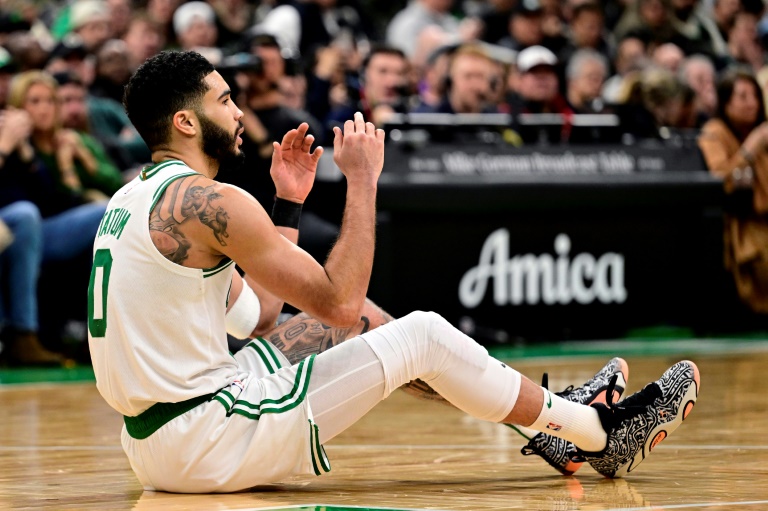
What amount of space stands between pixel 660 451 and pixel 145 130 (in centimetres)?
226

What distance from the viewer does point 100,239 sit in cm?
403

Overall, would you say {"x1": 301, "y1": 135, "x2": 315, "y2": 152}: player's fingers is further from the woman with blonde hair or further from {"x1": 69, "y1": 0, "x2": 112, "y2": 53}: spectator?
{"x1": 69, "y1": 0, "x2": 112, "y2": 53}: spectator

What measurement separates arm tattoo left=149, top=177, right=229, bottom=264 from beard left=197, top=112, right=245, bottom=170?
0.67 ft

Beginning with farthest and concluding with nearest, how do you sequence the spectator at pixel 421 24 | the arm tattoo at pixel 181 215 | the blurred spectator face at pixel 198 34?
1. the spectator at pixel 421 24
2. the blurred spectator face at pixel 198 34
3. the arm tattoo at pixel 181 215

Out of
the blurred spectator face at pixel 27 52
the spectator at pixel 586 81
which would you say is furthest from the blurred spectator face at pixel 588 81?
the blurred spectator face at pixel 27 52

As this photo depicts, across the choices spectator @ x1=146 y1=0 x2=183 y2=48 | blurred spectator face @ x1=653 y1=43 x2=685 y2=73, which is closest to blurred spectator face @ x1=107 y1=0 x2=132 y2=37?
spectator @ x1=146 y1=0 x2=183 y2=48

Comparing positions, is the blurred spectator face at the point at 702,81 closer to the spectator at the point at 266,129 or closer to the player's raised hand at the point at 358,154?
the spectator at the point at 266,129

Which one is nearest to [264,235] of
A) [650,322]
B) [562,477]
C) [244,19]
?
[562,477]

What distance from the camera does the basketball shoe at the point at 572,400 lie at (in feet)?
14.3

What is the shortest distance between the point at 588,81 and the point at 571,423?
7773 mm

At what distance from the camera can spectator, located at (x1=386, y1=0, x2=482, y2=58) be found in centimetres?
1305

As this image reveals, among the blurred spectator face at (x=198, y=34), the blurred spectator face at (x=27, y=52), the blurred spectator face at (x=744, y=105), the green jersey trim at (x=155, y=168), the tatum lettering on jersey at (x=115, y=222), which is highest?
the green jersey trim at (x=155, y=168)

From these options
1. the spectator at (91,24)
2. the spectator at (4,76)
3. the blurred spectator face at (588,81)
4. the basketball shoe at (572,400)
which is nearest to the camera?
the basketball shoe at (572,400)

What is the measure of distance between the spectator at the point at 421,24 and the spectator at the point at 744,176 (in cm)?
286
